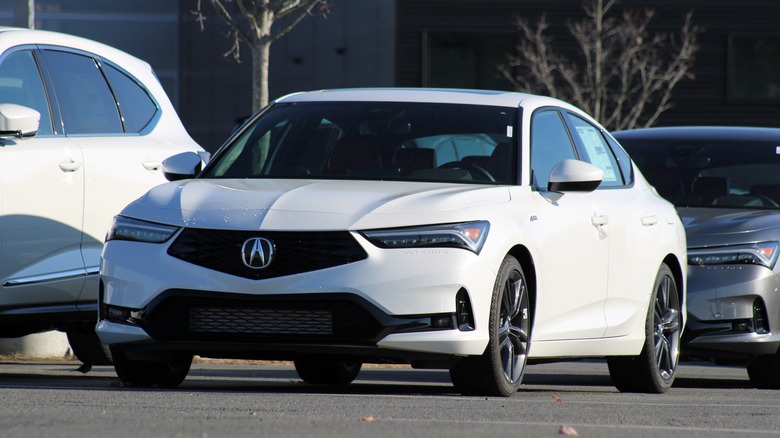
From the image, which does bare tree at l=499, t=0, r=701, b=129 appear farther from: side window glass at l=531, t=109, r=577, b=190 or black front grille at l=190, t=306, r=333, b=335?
black front grille at l=190, t=306, r=333, b=335

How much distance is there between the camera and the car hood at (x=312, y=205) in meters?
6.81

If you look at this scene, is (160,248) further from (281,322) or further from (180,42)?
(180,42)

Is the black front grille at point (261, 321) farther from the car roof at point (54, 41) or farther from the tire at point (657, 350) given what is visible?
the tire at point (657, 350)

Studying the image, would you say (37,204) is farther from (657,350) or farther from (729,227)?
(729,227)

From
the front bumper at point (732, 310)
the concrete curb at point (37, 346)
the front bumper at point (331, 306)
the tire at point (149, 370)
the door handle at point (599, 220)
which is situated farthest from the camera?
the concrete curb at point (37, 346)

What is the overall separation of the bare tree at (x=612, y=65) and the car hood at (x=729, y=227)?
60.6ft

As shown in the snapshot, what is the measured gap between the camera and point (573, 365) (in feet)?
46.8

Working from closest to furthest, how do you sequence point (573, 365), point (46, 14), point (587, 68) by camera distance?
point (573, 365) → point (587, 68) → point (46, 14)

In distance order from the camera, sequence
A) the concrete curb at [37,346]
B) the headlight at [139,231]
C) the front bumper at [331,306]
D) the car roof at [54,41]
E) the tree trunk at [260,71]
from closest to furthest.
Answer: the front bumper at [331,306], the headlight at [139,231], the car roof at [54,41], the concrete curb at [37,346], the tree trunk at [260,71]

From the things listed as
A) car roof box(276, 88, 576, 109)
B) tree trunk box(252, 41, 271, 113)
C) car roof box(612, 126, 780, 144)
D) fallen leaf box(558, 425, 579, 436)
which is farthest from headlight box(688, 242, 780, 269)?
tree trunk box(252, 41, 271, 113)

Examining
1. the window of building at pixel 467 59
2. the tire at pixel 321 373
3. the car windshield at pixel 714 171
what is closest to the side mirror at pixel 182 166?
the tire at pixel 321 373

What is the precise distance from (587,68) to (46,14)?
453 inches

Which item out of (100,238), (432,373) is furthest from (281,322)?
(432,373)

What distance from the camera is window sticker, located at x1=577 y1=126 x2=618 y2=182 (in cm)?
895
